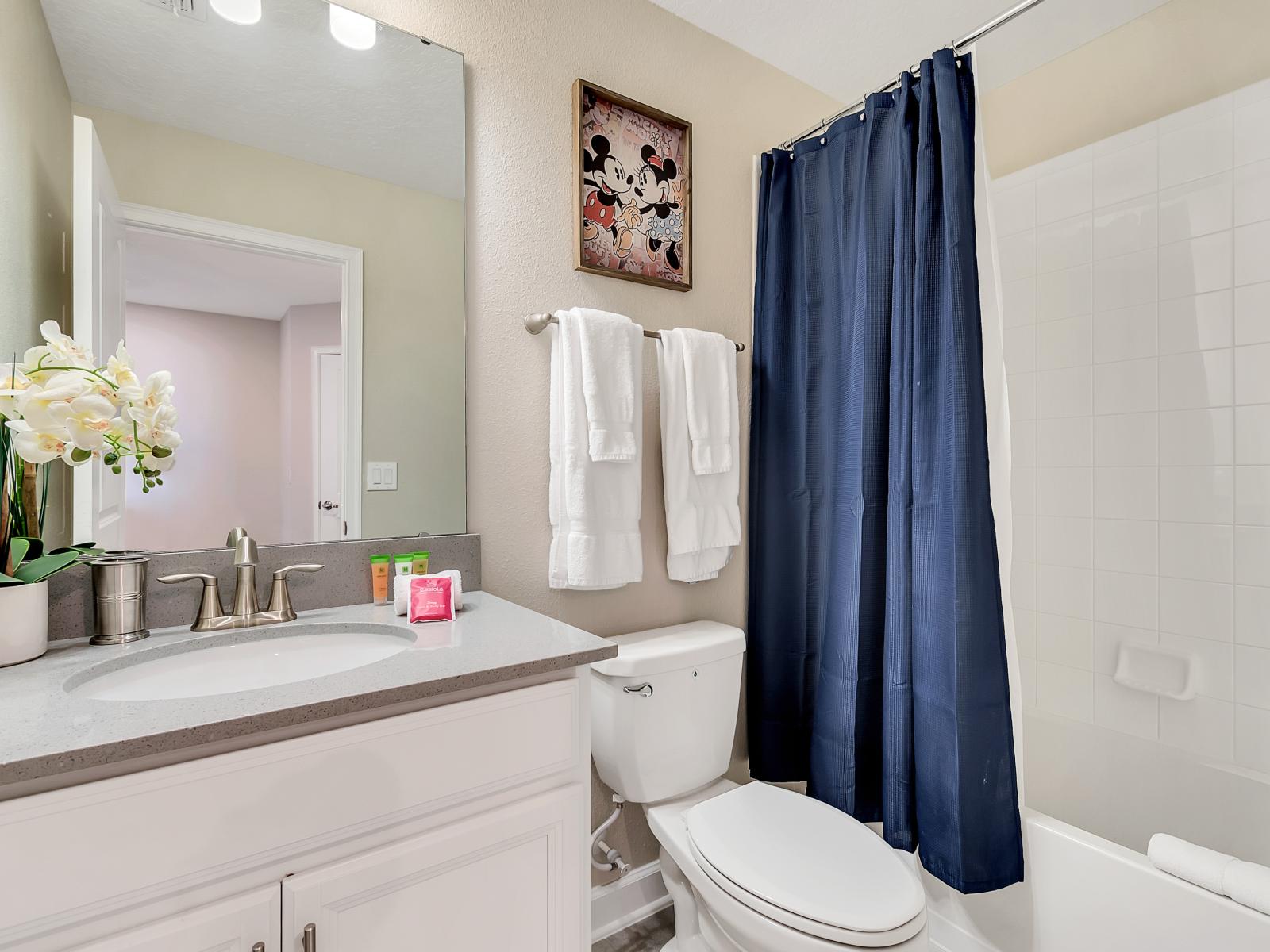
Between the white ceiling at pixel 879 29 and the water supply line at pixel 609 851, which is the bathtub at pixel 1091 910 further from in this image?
the white ceiling at pixel 879 29

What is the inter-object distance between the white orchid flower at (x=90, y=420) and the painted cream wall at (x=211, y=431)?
23 cm

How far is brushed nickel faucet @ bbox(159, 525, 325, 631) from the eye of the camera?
1.10m

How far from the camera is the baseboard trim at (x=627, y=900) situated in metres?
1.61

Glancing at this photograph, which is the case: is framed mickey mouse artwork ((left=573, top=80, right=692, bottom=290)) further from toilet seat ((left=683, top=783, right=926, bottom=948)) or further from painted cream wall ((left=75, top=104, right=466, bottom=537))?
toilet seat ((left=683, top=783, right=926, bottom=948))

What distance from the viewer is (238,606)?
1136 mm

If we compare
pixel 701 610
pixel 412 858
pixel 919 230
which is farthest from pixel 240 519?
pixel 919 230

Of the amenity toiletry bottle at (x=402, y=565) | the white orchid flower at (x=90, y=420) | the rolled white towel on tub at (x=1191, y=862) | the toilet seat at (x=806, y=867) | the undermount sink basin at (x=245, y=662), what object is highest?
the white orchid flower at (x=90, y=420)

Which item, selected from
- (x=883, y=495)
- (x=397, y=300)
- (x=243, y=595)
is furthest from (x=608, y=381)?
(x=243, y=595)

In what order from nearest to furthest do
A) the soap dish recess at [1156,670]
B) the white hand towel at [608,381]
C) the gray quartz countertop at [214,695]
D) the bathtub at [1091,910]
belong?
the gray quartz countertop at [214,695]
the bathtub at [1091,910]
the white hand towel at [608,381]
the soap dish recess at [1156,670]

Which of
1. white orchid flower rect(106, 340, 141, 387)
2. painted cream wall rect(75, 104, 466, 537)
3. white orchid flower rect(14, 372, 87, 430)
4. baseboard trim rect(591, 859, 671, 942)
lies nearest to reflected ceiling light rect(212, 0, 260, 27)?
painted cream wall rect(75, 104, 466, 537)

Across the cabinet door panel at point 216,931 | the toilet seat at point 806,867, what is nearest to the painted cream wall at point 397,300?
the cabinet door panel at point 216,931

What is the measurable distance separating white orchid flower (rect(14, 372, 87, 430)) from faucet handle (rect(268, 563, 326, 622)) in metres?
0.41

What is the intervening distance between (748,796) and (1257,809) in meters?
1.27

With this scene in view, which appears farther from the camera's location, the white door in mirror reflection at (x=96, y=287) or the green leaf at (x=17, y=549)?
the white door in mirror reflection at (x=96, y=287)
